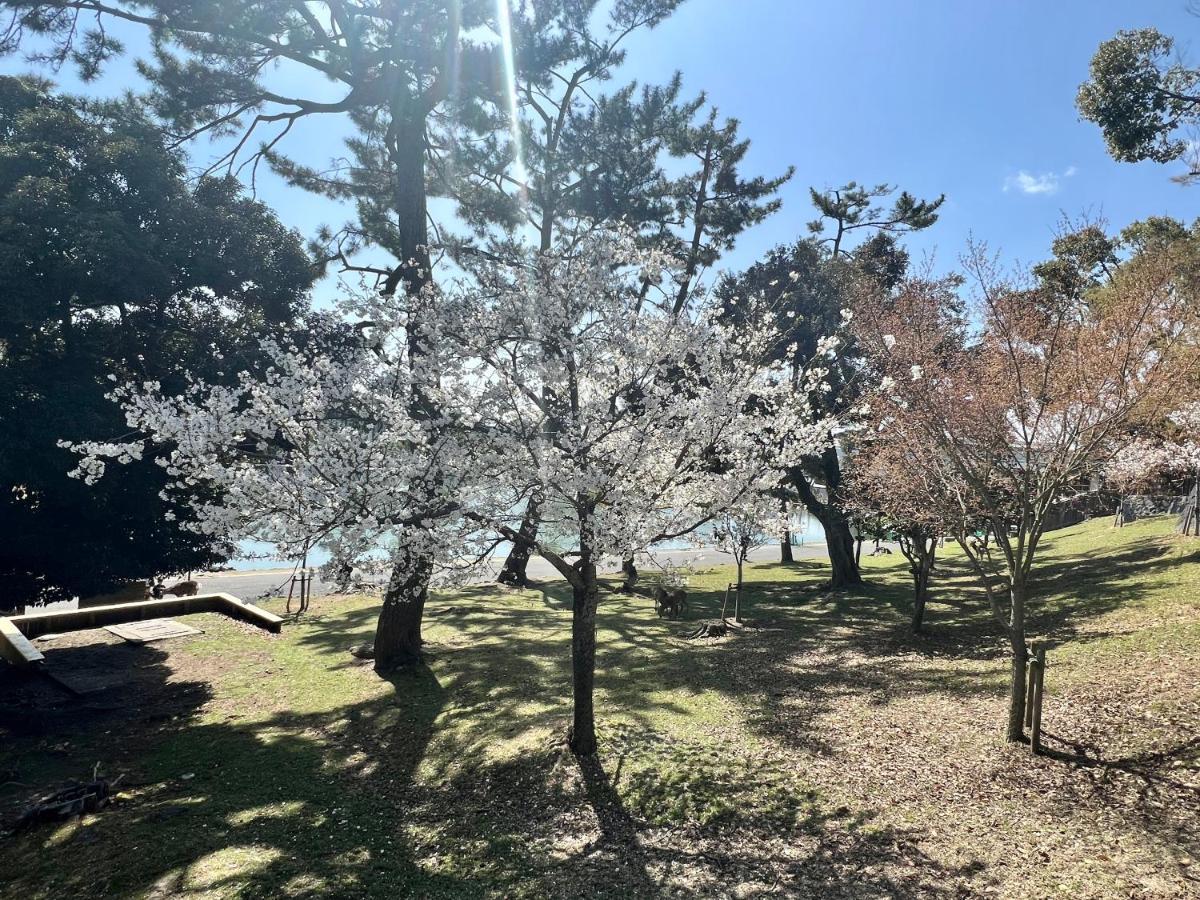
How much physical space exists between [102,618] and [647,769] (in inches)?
567

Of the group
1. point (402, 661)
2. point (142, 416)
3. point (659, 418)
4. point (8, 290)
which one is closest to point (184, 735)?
point (402, 661)

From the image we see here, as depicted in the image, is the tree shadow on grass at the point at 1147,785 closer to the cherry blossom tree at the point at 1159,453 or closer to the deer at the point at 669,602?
the cherry blossom tree at the point at 1159,453

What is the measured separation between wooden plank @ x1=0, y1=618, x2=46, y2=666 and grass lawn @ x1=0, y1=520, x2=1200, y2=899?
401 millimetres

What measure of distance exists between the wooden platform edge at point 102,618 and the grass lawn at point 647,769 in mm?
606

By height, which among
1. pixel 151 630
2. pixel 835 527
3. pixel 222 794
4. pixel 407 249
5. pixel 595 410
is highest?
pixel 407 249

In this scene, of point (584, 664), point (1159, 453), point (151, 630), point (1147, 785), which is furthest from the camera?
point (1159, 453)

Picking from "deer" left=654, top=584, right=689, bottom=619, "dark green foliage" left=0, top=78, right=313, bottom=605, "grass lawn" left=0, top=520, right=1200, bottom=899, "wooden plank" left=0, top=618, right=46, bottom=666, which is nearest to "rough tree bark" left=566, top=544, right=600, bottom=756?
"grass lawn" left=0, top=520, right=1200, bottom=899

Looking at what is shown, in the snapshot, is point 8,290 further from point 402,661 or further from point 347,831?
point 347,831

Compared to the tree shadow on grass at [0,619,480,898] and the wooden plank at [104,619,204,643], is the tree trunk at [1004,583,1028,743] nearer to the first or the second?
the tree shadow on grass at [0,619,480,898]

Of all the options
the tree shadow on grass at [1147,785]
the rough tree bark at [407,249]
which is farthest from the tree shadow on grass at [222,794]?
the tree shadow on grass at [1147,785]

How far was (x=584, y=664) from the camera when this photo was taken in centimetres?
763

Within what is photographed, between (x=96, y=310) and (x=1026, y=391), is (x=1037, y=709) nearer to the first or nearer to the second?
(x=1026, y=391)

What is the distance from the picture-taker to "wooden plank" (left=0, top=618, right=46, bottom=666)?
38.6 ft

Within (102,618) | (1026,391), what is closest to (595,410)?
(1026,391)
